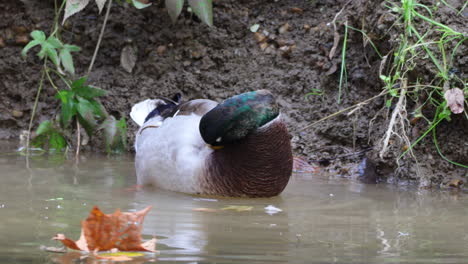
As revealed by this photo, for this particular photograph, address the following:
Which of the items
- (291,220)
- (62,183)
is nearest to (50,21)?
(62,183)

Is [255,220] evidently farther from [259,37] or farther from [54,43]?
[259,37]

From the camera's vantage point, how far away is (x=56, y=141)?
5.51 meters

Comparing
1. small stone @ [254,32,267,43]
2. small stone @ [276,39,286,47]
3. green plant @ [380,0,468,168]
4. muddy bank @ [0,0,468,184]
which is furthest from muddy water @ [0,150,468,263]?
small stone @ [254,32,267,43]

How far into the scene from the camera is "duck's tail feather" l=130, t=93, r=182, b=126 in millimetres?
4629

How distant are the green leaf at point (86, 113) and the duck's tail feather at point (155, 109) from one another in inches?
22.8

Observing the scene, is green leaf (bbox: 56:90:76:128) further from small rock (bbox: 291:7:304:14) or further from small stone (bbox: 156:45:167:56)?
small rock (bbox: 291:7:304:14)

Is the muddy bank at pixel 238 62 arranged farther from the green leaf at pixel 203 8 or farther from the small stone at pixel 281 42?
the green leaf at pixel 203 8

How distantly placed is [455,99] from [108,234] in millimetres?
2567

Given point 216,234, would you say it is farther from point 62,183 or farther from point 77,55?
point 77,55

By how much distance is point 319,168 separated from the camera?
4926 millimetres

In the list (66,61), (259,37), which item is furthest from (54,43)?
(259,37)

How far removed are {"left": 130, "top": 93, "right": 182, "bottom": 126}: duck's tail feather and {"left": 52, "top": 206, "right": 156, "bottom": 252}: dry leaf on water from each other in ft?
7.40

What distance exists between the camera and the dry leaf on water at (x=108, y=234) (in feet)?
7.32

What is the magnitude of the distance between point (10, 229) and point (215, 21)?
3.59m
